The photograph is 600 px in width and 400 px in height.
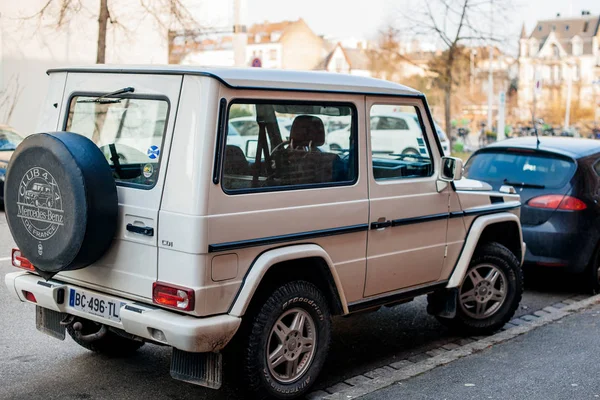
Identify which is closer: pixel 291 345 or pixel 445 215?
pixel 291 345

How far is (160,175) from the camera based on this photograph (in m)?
4.48

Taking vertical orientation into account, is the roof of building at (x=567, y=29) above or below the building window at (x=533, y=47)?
above

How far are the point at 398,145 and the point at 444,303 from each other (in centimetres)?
135

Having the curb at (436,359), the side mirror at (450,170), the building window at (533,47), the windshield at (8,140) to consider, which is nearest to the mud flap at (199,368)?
the curb at (436,359)

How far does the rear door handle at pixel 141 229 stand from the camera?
4477mm

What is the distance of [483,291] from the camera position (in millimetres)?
6574

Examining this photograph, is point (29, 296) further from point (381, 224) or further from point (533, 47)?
point (533, 47)

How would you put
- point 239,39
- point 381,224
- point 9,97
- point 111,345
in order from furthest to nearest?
point 9,97 < point 239,39 < point 111,345 < point 381,224

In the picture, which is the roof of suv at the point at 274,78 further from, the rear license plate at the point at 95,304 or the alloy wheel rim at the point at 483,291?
the alloy wheel rim at the point at 483,291

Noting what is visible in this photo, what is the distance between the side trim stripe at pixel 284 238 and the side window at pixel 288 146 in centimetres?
29

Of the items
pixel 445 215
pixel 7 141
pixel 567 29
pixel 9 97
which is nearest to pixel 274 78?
pixel 445 215

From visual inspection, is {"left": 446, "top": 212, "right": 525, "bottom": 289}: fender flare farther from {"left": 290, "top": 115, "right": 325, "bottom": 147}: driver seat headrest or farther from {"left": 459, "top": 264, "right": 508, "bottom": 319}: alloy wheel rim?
{"left": 290, "top": 115, "right": 325, "bottom": 147}: driver seat headrest

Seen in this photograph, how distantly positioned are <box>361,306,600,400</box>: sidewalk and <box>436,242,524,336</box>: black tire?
9.6 inches

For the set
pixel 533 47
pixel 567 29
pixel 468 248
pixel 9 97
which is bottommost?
pixel 468 248
